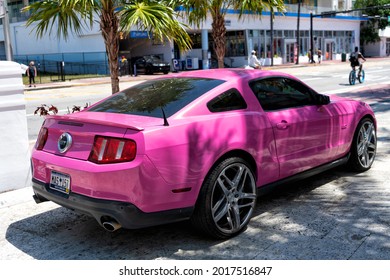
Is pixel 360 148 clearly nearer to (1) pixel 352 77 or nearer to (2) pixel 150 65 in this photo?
(1) pixel 352 77

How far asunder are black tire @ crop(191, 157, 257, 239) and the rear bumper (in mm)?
179

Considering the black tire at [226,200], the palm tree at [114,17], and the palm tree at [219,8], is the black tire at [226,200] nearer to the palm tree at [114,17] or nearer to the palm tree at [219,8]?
the palm tree at [114,17]

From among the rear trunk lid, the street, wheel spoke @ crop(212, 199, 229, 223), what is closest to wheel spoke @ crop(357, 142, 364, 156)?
the street

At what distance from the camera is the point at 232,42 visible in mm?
49906

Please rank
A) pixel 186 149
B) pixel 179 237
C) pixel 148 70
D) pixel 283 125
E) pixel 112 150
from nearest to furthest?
pixel 112 150
pixel 186 149
pixel 179 237
pixel 283 125
pixel 148 70

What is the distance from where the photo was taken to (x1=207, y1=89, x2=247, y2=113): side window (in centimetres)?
436

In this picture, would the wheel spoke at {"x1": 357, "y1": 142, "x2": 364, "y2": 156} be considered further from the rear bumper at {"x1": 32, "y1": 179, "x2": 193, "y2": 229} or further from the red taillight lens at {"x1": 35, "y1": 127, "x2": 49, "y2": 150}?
the red taillight lens at {"x1": 35, "y1": 127, "x2": 49, "y2": 150}

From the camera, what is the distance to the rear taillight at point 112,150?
12.1ft

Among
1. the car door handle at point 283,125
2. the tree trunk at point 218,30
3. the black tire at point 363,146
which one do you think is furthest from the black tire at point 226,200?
the tree trunk at point 218,30

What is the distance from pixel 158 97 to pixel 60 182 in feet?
4.10

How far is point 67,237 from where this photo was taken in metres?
4.46

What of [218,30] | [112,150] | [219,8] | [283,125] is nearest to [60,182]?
[112,150]

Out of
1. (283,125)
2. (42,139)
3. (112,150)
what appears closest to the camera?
(112,150)
